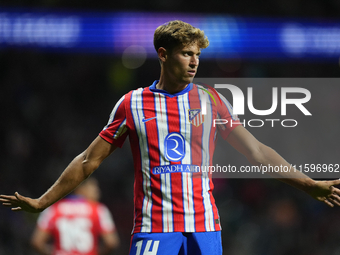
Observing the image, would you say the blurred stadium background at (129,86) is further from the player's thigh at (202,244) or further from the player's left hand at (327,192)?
the player's thigh at (202,244)

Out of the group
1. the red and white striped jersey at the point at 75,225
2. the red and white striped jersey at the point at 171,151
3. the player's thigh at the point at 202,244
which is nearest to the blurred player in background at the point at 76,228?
the red and white striped jersey at the point at 75,225

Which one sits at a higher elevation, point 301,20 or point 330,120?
point 301,20

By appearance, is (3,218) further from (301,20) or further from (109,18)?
(301,20)

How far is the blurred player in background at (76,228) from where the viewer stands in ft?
17.8

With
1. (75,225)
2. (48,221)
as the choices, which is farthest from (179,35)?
(48,221)

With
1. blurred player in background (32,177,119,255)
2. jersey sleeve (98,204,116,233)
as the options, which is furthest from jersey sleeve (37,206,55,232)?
jersey sleeve (98,204,116,233)

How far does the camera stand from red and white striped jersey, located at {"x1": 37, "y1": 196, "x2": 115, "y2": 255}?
17.8 ft

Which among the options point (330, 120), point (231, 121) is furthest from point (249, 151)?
point (330, 120)

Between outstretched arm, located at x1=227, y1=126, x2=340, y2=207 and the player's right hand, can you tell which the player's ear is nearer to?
outstretched arm, located at x1=227, y1=126, x2=340, y2=207

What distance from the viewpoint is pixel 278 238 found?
843cm

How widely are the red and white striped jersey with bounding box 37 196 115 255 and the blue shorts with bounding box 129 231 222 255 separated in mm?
2947

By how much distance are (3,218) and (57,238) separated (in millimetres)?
3609

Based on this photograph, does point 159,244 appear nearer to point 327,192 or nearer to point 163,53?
point 327,192

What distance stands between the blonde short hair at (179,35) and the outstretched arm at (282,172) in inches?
23.7
